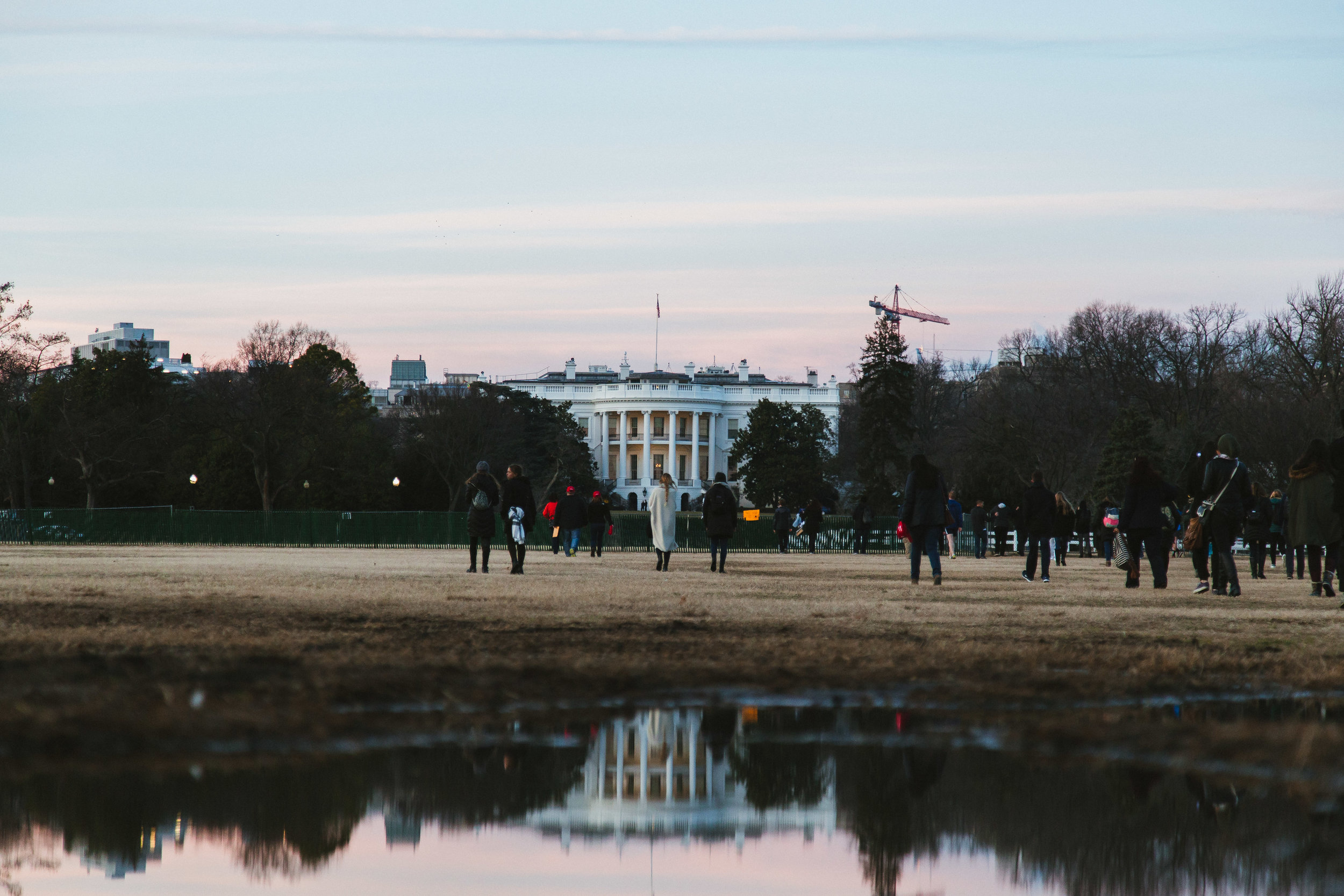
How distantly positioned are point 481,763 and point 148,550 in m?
33.0

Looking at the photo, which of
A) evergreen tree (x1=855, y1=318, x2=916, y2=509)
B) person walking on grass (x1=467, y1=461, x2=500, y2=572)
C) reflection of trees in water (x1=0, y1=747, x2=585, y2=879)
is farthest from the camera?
evergreen tree (x1=855, y1=318, x2=916, y2=509)

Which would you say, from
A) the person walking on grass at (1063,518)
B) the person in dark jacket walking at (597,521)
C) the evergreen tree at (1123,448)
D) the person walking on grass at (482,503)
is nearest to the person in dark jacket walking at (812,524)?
the person in dark jacket walking at (597,521)

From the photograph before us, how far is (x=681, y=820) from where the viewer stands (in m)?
4.40

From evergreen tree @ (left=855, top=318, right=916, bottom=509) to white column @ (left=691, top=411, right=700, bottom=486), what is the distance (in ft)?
191

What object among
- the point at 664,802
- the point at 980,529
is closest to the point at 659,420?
the point at 980,529

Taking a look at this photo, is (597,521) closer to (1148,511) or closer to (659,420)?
(1148,511)

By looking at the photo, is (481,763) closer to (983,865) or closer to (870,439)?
(983,865)

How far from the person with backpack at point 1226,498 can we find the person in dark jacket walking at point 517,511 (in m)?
8.71

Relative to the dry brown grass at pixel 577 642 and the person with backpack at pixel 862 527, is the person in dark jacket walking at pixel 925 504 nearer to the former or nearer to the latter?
the dry brown grass at pixel 577 642

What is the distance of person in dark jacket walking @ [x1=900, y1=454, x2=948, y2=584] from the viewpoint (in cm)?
1752

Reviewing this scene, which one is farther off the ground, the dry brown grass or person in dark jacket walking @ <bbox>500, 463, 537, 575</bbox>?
person in dark jacket walking @ <bbox>500, 463, 537, 575</bbox>

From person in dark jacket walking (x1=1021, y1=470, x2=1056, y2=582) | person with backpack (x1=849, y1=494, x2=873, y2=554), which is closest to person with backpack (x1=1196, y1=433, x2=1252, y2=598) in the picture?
person in dark jacket walking (x1=1021, y1=470, x2=1056, y2=582)

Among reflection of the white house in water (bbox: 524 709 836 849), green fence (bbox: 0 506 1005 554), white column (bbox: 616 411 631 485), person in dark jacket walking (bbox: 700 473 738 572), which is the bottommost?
reflection of the white house in water (bbox: 524 709 836 849)

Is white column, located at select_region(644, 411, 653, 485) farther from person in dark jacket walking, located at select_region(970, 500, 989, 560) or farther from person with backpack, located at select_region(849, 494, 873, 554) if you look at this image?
person in dark jacket walking, located at select_region(970, 500, 989, 560)
